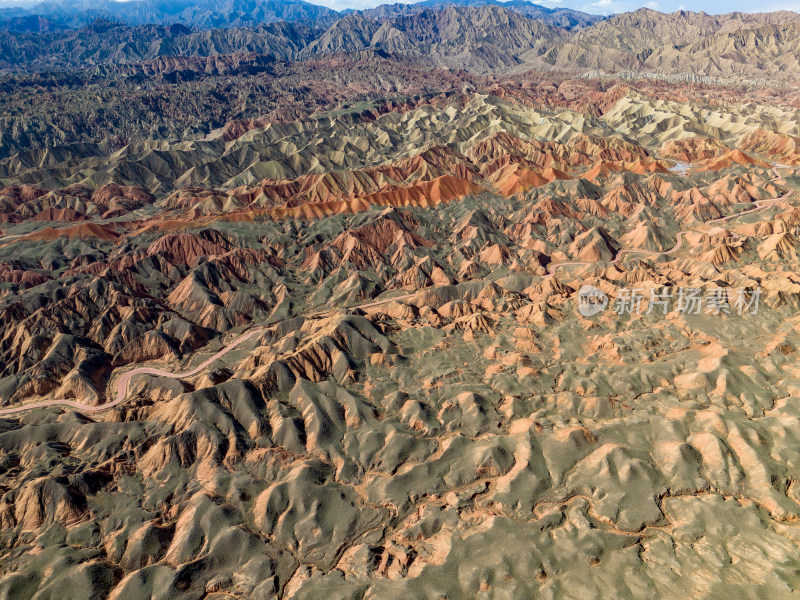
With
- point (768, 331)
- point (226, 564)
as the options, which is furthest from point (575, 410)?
point (226, 564)

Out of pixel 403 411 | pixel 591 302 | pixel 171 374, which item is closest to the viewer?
pixel 403 411

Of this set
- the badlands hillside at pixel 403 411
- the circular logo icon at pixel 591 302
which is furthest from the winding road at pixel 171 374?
the circular logo icon at pixel 591 302

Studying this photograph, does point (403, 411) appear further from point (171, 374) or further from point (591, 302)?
point (591, 302)

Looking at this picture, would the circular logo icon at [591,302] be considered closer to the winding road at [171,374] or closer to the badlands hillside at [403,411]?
the badlands hillside at [403,411]

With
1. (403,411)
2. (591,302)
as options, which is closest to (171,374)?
(403,411)

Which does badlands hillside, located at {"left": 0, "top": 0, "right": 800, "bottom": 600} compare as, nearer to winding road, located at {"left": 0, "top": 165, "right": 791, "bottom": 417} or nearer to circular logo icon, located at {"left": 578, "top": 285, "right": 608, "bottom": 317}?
circular logo icon, located at {"left": 578, "top": 285, "right": 608, "bottom": 317}

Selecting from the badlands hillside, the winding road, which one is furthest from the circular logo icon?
the winding road

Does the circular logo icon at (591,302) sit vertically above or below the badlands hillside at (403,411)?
above

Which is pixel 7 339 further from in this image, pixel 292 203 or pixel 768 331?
pixel 768 331
